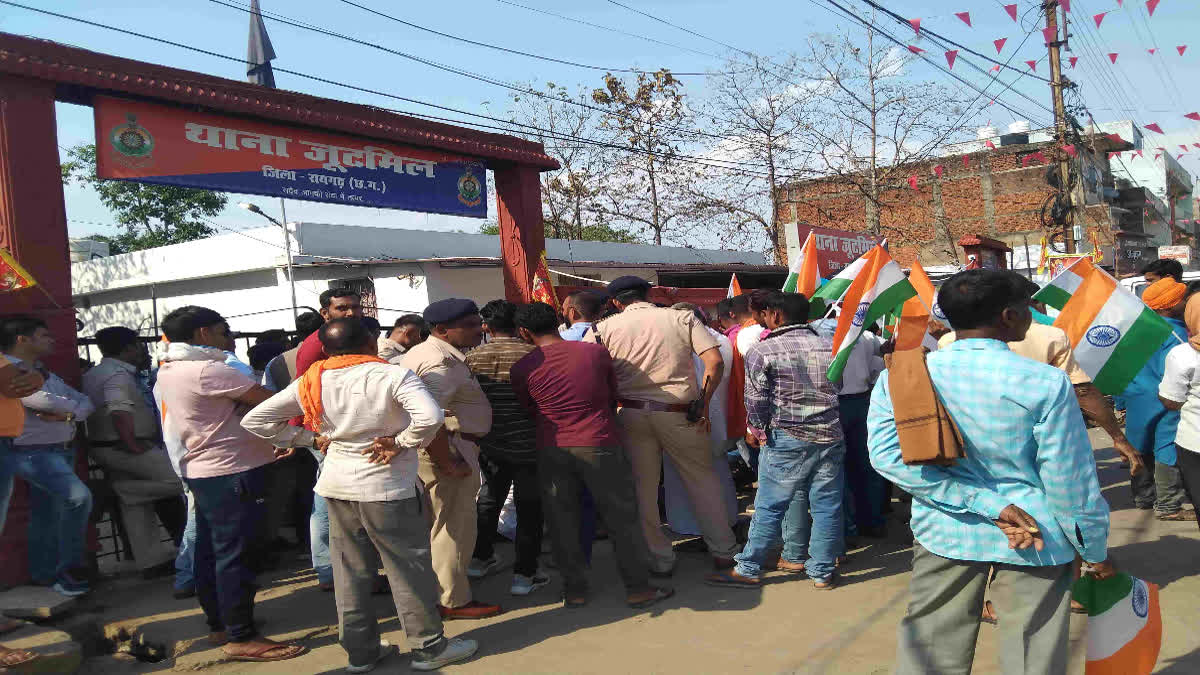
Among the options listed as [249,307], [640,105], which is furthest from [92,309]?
[640,105]

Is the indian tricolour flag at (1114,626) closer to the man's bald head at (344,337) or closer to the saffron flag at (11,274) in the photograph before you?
the man's bald head at (344,337)

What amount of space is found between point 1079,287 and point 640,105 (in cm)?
2087

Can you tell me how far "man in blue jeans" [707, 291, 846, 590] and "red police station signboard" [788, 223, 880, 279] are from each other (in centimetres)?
767

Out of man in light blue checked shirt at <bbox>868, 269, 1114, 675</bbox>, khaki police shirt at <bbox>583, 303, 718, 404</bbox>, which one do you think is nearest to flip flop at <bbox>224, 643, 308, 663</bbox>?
khaki police shirt at <bbox>583, 303, 718, 404</bbox>

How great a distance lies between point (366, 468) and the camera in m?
4.05

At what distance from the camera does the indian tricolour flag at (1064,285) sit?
490 centimetres

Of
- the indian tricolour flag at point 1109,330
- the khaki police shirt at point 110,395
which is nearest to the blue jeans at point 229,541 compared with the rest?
the khaki police shirt at point 110,395

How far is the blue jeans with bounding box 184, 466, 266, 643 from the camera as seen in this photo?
174 inches

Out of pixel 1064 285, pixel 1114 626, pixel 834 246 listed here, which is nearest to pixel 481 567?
pixel 1114 626

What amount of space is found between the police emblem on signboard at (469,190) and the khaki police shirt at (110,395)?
3944 millimetres

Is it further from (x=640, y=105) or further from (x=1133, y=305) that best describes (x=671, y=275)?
(x=1133, y=305)

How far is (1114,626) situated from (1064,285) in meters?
2.58

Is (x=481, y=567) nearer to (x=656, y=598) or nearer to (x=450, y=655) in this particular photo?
(x=656, y=598)

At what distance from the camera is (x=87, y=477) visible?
572 cm
